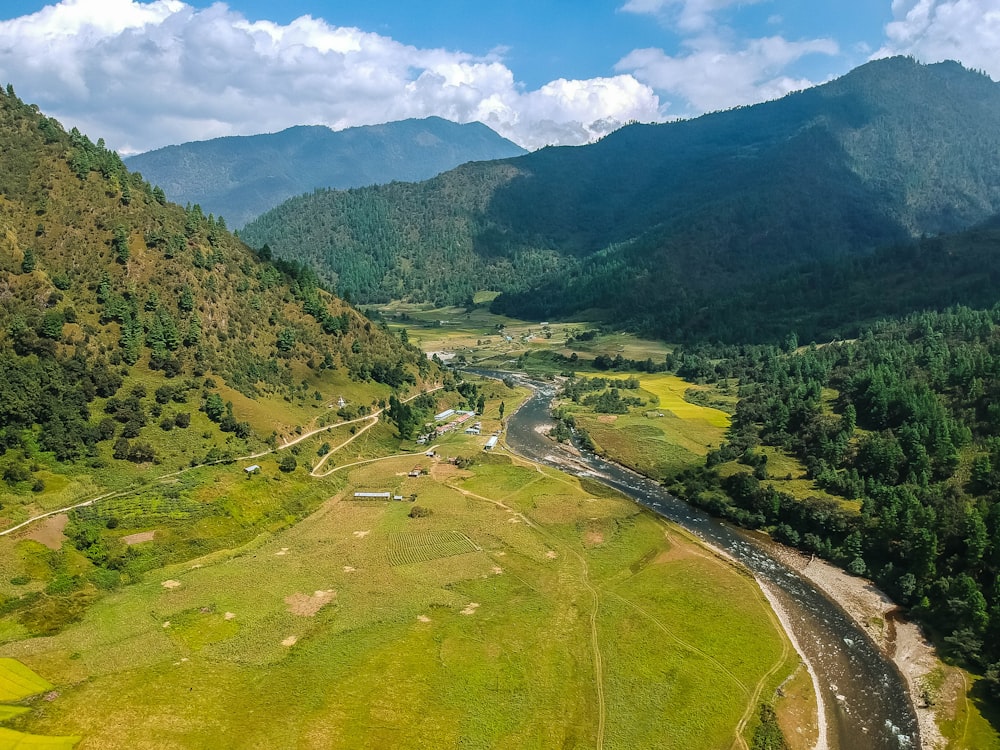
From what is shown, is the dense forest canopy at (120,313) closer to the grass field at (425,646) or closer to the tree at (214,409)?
the tree at (214,409)

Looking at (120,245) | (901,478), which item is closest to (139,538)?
(120,245)

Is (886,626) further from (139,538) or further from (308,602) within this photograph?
(139,538)

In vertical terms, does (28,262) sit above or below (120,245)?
below

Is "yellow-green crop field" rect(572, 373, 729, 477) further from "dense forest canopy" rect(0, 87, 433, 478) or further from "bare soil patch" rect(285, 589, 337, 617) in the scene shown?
"bare soil patch" rect(285, 589, 337, 617)

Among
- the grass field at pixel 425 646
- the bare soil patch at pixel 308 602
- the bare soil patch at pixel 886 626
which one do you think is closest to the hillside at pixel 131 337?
the grass field at pixel 425 646

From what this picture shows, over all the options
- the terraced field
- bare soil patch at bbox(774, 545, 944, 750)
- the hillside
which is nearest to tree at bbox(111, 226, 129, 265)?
the hillside

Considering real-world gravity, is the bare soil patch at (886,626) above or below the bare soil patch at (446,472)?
below
